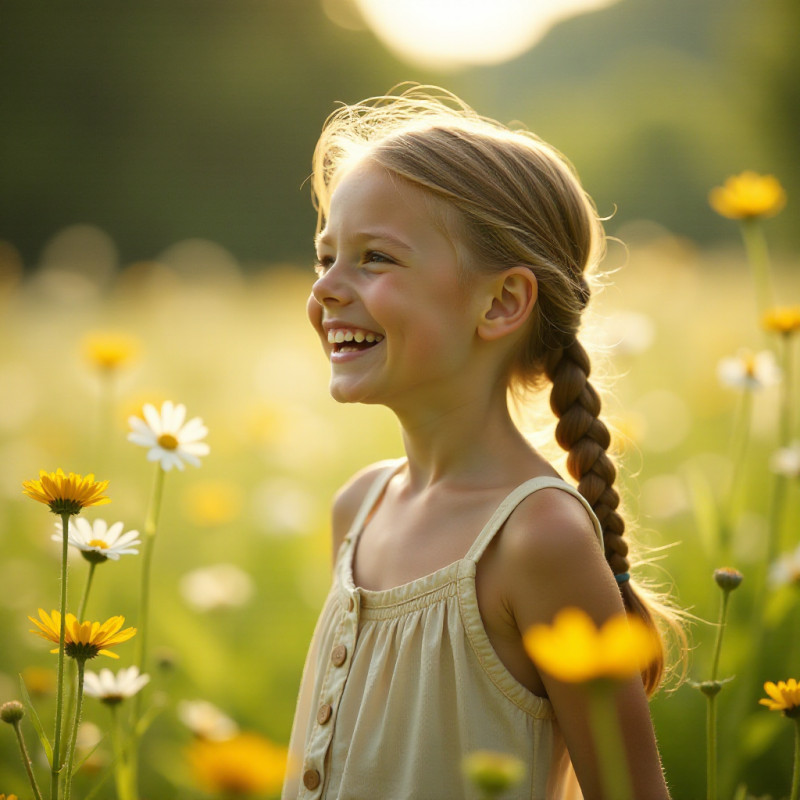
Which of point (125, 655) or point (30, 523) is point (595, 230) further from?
point (30, 523)

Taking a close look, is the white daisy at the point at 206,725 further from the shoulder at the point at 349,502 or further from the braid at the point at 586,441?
the braid at the point at 586,441

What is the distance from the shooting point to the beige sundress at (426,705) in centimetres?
100

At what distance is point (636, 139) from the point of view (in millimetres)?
12977

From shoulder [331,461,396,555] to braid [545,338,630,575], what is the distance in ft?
1.01

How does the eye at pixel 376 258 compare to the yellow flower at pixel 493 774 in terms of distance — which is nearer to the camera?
the yellow flower at pixel 493 774

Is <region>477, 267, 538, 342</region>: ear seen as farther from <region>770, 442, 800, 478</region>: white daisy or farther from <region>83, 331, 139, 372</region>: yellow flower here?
<region>83, 331, 139, 372</region>: yellow flower

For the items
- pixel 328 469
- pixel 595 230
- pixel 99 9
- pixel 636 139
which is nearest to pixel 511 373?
pixel 595 230

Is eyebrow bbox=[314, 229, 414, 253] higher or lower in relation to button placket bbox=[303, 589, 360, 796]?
higher

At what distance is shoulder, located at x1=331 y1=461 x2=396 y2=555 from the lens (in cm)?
137

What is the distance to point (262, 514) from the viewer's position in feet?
8.28

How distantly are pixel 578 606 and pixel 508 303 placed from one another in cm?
39

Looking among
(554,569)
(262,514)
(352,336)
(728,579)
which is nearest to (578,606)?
(554,569)

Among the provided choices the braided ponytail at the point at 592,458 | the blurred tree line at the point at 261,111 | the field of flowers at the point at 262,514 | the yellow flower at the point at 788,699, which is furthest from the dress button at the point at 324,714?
the blurred tree line at the point at 261,111

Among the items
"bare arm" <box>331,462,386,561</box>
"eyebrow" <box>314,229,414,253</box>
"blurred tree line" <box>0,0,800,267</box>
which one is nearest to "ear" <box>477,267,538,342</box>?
"eyebrow" <box>314,229,414,253</box>
